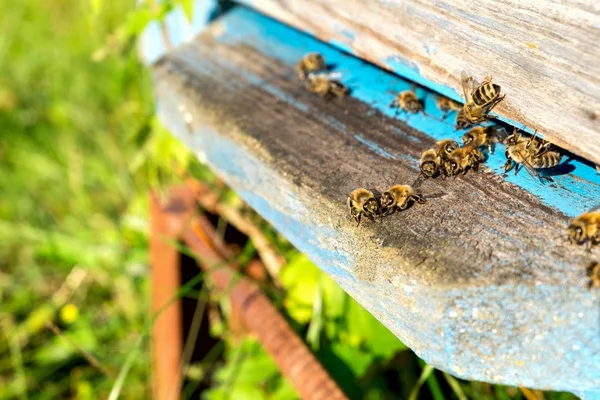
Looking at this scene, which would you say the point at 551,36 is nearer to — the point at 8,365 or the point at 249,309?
the point at 249,309

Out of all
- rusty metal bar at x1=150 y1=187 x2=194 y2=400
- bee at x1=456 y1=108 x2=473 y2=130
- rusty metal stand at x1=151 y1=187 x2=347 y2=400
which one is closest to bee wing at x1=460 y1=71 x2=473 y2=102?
bee at x1=456 y1=108 x2=473 y2=130

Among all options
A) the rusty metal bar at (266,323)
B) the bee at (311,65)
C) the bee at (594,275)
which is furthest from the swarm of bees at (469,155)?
the rusty metal bar at (266,323)

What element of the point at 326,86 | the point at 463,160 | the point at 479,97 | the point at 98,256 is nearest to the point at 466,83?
the point at 479,97

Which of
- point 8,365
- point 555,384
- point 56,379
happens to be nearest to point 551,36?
point 555,384

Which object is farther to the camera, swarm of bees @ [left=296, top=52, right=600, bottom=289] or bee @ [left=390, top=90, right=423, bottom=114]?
bee @ [left=390, top=90, right=423, bottom=114]

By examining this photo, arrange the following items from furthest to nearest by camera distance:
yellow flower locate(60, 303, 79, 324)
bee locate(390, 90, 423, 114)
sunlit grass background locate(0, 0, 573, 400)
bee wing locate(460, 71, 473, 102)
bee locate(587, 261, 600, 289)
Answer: yellow flower locate(60, 303, 79, 324)
sunlit grass background locate(0, 0, 573, 400)
bee locate(390, 90, 423, 114)
bee wing locate(460, 71, 473, 102)
bee locate(587, 261, 600, 289)

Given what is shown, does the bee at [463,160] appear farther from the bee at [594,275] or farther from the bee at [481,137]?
the bee at [594,275]

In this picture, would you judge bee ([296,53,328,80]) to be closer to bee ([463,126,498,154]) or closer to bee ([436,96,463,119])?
bee ([436,96,463,119])

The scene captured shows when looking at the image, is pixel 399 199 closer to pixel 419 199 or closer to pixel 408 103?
pixel 419 199
